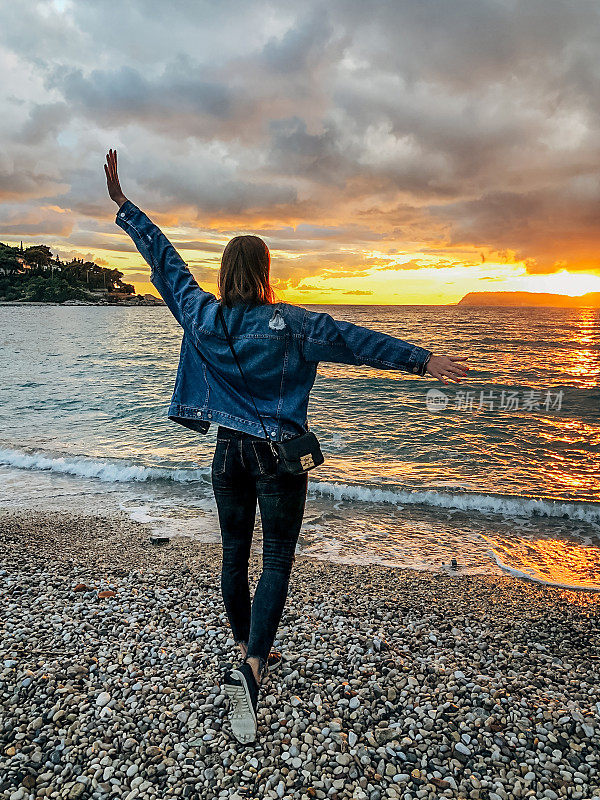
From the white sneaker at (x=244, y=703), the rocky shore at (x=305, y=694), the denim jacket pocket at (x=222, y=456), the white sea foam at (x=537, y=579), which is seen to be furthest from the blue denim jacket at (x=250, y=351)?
the white sea foam at (x=537, y=579)

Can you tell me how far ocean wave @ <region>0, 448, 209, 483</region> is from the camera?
453 inches

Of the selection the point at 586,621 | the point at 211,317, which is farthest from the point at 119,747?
the point at 586,621

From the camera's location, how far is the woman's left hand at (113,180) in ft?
10.8

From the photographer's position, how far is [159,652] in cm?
422

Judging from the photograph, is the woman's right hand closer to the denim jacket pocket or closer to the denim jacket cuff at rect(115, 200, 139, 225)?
the denim jacket pocket

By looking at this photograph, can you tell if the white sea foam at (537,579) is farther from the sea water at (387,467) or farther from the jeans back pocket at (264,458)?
the jeans back pocket at (264,458)

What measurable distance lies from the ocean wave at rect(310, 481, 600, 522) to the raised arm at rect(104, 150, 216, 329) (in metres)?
7.74

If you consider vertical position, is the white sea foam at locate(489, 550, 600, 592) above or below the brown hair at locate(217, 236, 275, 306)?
below

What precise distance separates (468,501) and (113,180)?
29.0 ft

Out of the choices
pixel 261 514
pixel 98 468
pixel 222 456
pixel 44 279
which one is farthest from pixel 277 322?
pixel 44 279

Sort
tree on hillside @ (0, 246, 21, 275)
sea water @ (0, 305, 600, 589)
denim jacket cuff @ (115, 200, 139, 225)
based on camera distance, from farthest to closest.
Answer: tree on hillside @ (0, 246, 21, 275), sea water @ (0, 305, 600, 589), denim jacket cuff @ (115, 200, 139, 225)

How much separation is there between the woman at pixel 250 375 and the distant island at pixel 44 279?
16898 centimetres

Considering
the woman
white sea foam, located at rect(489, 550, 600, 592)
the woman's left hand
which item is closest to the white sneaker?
the woman

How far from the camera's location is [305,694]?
3746 millimetres
